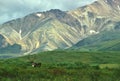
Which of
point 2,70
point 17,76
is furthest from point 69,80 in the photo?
point 2,70

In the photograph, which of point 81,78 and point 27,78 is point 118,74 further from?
point 27,78

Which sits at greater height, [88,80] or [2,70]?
[2,70]

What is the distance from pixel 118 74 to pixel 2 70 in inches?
1703

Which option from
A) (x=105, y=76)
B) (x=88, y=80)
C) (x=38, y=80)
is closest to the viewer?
(x=38, y=80)

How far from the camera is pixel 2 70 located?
378ft

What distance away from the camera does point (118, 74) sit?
12888 centimetres

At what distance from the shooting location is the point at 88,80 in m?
110

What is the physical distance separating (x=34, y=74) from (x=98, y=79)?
2135cm

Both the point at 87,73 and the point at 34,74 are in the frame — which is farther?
the point at 87,73

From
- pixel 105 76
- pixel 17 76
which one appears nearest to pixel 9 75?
pixel 17 76

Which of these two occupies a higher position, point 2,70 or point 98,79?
point 2,70

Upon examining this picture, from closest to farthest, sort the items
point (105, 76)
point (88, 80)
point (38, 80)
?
point (38, 80), point (88, 80), point (105, 76)

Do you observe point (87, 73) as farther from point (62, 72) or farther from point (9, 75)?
point (9, 75)

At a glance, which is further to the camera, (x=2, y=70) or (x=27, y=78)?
(x=2, y=70)
